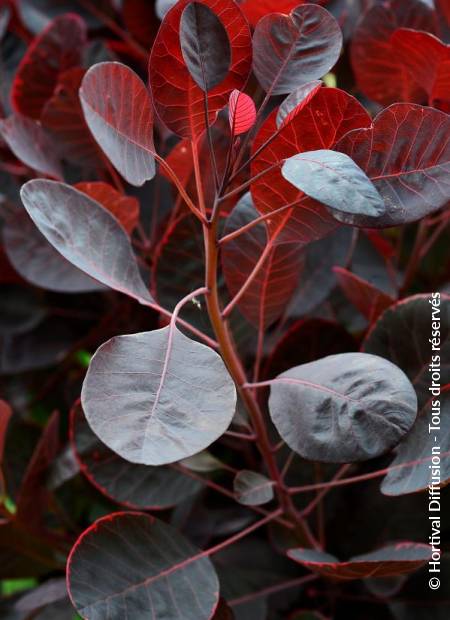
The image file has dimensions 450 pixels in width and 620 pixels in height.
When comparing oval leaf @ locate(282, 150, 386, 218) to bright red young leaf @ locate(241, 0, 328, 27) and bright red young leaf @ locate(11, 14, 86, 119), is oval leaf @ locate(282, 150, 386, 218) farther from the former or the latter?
bright red young leaf @ locate(11, 14, 86, 119)

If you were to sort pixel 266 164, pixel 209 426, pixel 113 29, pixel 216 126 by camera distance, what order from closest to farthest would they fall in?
pixel 209 426 < pixel 266 164 < pixel 216 126 < pixel 113 29

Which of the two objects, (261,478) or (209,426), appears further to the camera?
(261,478)

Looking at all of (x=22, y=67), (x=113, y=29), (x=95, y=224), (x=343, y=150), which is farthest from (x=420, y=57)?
(x=113, y=29)

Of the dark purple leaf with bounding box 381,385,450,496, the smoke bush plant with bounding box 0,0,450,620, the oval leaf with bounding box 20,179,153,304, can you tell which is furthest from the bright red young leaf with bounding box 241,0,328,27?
the dark purple leaf with bounding box 381,385,450,496

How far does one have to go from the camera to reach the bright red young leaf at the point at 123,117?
490 mm

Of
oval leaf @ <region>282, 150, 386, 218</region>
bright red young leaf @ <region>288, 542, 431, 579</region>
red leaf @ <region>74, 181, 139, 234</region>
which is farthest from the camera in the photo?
red leaf @ <region>74, 181, 139, 234</region>

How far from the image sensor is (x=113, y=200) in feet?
2.14

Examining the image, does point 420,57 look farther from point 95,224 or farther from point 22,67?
point 22,67

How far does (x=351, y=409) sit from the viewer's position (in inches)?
18.8

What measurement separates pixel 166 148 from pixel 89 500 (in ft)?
1.39

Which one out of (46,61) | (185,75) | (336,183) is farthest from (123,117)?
(46,61)

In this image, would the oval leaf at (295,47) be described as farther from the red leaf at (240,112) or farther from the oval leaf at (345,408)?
the oval leaf at (345,408)

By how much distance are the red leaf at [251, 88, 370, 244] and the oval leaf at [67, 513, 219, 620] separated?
0.85ft

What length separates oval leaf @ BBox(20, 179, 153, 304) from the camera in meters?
0.50
